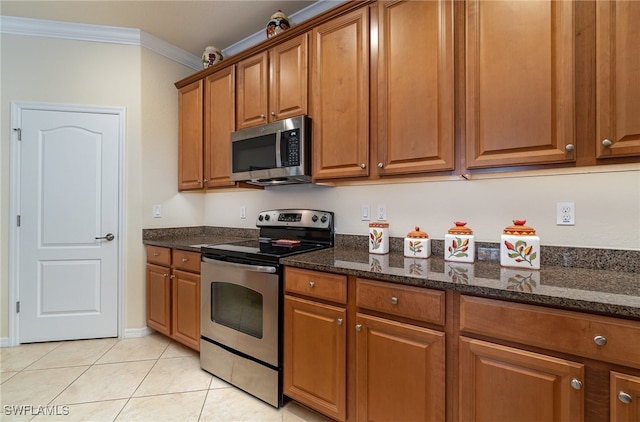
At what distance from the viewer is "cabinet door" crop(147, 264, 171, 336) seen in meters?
2.41

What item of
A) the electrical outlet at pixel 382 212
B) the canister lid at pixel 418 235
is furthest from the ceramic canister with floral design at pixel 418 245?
the electrical outlet at pixel 382 212

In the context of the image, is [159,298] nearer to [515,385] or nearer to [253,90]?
[253,90]

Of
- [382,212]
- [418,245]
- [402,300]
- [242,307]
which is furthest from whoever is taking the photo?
[382,212]

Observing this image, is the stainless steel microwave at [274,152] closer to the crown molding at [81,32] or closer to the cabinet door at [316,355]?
the cabinet door at [316,355]

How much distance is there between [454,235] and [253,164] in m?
1.46

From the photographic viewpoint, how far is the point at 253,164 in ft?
7.04

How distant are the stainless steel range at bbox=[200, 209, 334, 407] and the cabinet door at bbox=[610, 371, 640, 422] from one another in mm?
1364

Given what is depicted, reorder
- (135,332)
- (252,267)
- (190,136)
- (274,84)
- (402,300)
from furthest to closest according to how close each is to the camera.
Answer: (190,136)
(135,332)
(274,84)
(252,267)
(402,300)

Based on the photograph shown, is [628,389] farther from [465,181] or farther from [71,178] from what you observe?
[71,178]

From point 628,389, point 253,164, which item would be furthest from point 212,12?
point 628,389

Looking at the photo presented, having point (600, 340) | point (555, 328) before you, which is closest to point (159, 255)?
point (555, 328)

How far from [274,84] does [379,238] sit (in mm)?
1350

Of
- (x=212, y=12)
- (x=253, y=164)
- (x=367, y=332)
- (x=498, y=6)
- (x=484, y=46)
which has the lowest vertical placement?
(x=367, y=332)

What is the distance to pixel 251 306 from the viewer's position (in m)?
1.78
